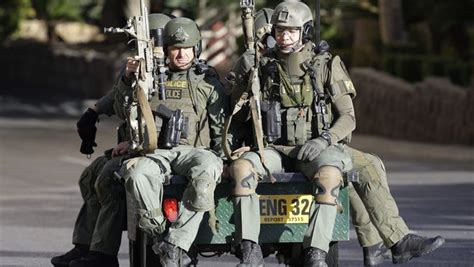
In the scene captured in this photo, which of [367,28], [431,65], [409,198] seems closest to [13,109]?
[367,28]

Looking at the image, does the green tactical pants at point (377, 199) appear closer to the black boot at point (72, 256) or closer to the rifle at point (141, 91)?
the rifle at point (141, 91)

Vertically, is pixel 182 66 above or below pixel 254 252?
above

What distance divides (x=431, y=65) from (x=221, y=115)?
16.5 metres

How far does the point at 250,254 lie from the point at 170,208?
1.87 feet

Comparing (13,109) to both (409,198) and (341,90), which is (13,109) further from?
(341,90)

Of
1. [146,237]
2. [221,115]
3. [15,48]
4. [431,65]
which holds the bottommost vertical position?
[15,48]

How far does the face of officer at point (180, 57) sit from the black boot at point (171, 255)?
4.18 feet

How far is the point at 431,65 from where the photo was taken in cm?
2628

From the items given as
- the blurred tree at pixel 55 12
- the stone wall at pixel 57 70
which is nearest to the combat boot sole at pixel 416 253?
the stone wall at pixel 57 70

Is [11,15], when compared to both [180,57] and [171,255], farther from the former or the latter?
[171,255]

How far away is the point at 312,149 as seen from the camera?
9.69 meters

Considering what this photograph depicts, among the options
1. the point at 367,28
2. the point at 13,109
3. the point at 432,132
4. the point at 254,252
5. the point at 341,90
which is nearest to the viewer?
the point at 254,252

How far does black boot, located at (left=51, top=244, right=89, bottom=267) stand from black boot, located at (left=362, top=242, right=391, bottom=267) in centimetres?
192

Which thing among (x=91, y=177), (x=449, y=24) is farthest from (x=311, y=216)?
(x=449, y=24)
